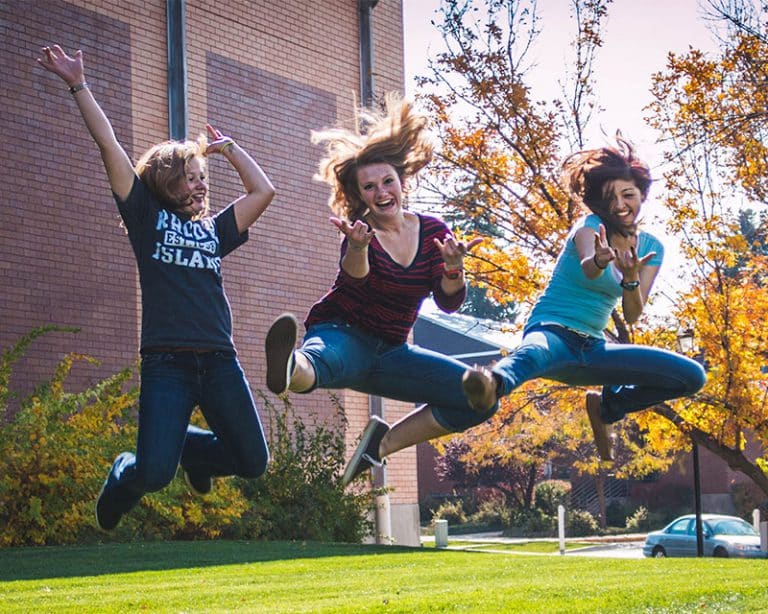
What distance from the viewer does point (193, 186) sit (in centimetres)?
567

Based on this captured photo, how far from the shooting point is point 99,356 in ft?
53.2

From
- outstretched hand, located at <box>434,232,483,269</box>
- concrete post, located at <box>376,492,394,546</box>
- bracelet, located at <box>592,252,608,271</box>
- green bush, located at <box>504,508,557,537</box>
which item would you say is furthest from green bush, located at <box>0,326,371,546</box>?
green bush, located at <box>504,508,557,537</box>

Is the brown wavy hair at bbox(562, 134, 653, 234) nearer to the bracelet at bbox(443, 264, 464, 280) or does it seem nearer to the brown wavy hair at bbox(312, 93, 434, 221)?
the brown wavy hair at bbox(312, 93, 434, 221)

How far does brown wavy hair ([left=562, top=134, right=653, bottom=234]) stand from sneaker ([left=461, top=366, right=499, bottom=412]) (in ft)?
4.36

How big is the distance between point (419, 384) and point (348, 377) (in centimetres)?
36

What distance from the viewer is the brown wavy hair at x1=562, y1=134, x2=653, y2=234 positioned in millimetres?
6168

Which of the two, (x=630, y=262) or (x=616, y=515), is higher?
(x=630, y=262)

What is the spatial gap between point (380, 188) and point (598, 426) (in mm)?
2040

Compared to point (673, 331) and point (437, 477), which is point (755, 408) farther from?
point (437, 477)

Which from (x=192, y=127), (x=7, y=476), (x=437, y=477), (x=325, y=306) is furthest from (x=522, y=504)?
(x=325, y=306)

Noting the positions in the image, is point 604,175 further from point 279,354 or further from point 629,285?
point 279,354

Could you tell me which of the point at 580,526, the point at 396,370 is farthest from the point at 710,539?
the point at 396,370

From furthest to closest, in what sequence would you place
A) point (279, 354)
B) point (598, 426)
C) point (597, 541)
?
point (597, 541), point (598, 426), point (279, 354)

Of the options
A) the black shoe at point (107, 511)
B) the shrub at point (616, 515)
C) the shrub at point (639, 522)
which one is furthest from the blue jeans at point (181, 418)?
the shrub at point (616, 515)
